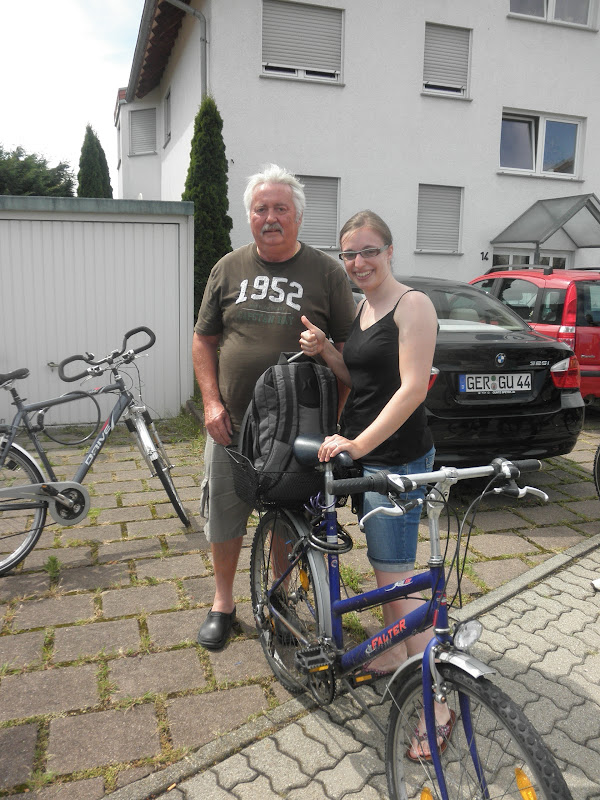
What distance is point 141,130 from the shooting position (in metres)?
21.9

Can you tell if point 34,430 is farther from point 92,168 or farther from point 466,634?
point 92,168

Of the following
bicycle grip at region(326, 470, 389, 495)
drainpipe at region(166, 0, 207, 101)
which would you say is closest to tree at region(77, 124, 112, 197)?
drainpipe at region(166, 0, 207, 101)

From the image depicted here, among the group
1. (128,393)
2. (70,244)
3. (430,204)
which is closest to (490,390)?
(128,393)

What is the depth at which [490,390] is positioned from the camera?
15.6ft

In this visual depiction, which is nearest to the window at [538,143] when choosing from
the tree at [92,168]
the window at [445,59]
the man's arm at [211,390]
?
the window at [445,59]

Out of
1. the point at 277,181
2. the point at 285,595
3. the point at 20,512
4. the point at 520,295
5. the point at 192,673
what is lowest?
the point at 192,673

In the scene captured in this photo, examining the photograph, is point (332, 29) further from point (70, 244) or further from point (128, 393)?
point (128, 393)

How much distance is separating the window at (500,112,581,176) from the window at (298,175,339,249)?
180 inches

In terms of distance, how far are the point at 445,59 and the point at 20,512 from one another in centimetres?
1472

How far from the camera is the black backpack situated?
2.54 meters

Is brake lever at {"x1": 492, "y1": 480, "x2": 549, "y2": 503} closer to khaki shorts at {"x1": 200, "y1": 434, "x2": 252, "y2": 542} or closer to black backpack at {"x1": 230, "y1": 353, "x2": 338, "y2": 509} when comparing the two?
black backpack at {"x1": 230, "y1": 353, "x2": 338, "y2": 509}

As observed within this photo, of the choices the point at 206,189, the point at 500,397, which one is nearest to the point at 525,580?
the point at 500,397

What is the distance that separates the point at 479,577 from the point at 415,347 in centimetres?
211

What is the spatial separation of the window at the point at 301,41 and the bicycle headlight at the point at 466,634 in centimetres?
1405
